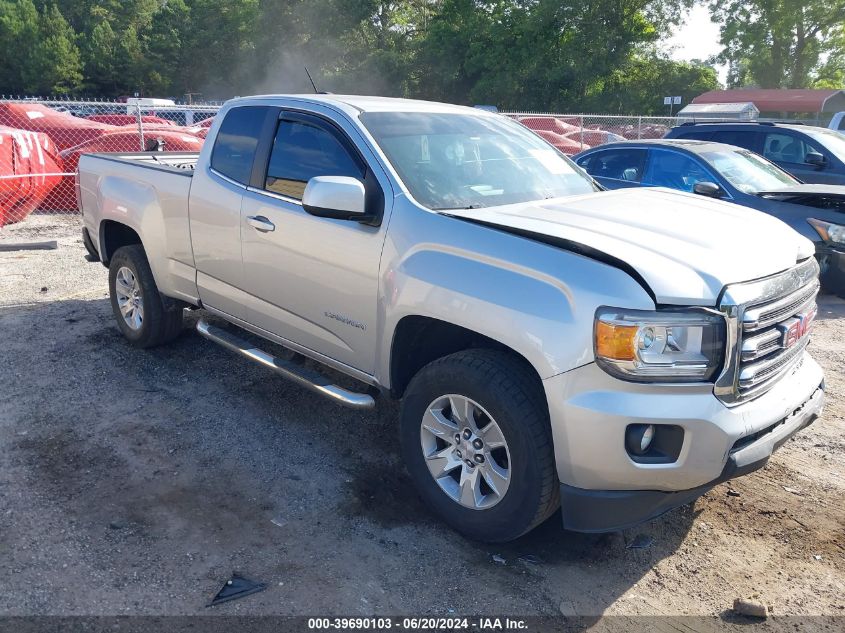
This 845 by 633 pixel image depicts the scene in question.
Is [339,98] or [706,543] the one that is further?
[339,98]

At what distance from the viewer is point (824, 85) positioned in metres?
51.2

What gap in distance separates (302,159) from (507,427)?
7.02 feet

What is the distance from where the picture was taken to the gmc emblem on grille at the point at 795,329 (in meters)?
3.16

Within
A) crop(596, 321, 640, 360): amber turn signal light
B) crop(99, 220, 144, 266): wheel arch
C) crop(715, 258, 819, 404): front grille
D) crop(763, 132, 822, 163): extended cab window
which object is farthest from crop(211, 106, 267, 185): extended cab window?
crop(763, 132, 822, 163): extended cab window

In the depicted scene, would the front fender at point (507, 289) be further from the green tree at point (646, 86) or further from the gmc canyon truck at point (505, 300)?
the green tree at point (646, 86)

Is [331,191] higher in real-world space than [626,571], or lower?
higher

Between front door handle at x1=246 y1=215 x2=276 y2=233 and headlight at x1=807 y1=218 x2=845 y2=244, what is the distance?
5799 millimetres

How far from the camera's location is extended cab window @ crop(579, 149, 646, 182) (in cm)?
863

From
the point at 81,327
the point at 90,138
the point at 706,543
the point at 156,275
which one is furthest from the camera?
the point at 90,138

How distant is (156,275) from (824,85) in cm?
5704

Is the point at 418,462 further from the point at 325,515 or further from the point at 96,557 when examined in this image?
the point at 96,557

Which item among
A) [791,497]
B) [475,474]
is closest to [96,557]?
[475,474]

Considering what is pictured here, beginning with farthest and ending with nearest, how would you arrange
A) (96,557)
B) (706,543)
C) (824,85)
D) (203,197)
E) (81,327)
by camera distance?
(824,85) < (81,327) < (203,197) < (706,543) < (96,557)

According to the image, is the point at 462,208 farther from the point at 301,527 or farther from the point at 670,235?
the point at 301,527
